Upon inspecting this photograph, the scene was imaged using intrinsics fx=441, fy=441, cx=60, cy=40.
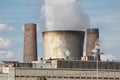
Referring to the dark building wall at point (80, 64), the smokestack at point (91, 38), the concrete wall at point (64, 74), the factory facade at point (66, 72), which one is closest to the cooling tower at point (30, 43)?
the smokestack at point (91, 38)

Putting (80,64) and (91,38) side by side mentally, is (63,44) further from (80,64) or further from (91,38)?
(91,38)

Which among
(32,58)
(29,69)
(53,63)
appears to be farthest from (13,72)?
(32,58)

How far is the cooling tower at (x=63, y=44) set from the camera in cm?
11171

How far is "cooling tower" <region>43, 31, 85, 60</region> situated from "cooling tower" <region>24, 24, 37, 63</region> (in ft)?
59.1

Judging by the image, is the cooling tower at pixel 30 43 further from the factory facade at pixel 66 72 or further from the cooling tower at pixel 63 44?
the factory facade at pixel 66 72

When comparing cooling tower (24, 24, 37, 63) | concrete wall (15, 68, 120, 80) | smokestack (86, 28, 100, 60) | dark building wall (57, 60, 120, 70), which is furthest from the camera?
cooling tower (24, 24, 37, 63)

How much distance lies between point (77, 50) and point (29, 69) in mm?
21054

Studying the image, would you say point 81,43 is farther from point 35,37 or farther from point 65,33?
point 35,37

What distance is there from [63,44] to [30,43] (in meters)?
26.8

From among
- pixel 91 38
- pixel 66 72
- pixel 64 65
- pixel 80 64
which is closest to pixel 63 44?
pixel 64 65

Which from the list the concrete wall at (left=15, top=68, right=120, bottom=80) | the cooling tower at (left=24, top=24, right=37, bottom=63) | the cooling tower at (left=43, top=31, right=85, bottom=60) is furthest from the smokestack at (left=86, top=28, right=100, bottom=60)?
the concrete wall at (left=15, top=68, right=120, bottom=80)

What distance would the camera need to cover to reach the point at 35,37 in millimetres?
139750

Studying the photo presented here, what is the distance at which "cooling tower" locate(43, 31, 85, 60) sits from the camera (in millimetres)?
111706

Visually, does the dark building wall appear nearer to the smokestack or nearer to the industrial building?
the industrial building
